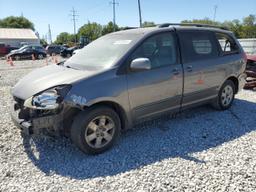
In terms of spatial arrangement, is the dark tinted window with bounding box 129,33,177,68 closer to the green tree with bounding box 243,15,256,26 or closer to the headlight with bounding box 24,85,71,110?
the headlight with bounding box 24,85,71,110

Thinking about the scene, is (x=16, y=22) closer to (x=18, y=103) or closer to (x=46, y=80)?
(x=18, y=103)

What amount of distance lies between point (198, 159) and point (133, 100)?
1249 millimetres

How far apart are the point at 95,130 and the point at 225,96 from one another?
3.19m

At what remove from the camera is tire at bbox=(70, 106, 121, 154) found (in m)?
3.51

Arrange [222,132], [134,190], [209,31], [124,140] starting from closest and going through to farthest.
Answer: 1. [134,190]
2. [124,140]
3. [222,132]
4. [209,31]

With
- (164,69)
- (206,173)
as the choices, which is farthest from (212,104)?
(206,173)

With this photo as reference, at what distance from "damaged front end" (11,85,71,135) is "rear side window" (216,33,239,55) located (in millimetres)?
3436

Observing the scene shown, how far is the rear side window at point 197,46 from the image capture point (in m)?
4.59

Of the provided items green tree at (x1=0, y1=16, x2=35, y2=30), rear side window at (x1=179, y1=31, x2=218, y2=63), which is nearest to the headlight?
rear side window at (x1=179, y1=31, x2=218, y2=63)

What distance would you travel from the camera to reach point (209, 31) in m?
5.19

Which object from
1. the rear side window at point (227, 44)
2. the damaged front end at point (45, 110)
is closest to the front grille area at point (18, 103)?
the damaged front end at point (45, 110)

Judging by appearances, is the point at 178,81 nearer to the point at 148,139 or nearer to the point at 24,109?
the point at 148,139

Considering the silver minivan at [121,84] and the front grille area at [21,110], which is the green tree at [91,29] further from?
the front grille area at [21,110]

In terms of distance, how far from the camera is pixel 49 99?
3406 millimetres
